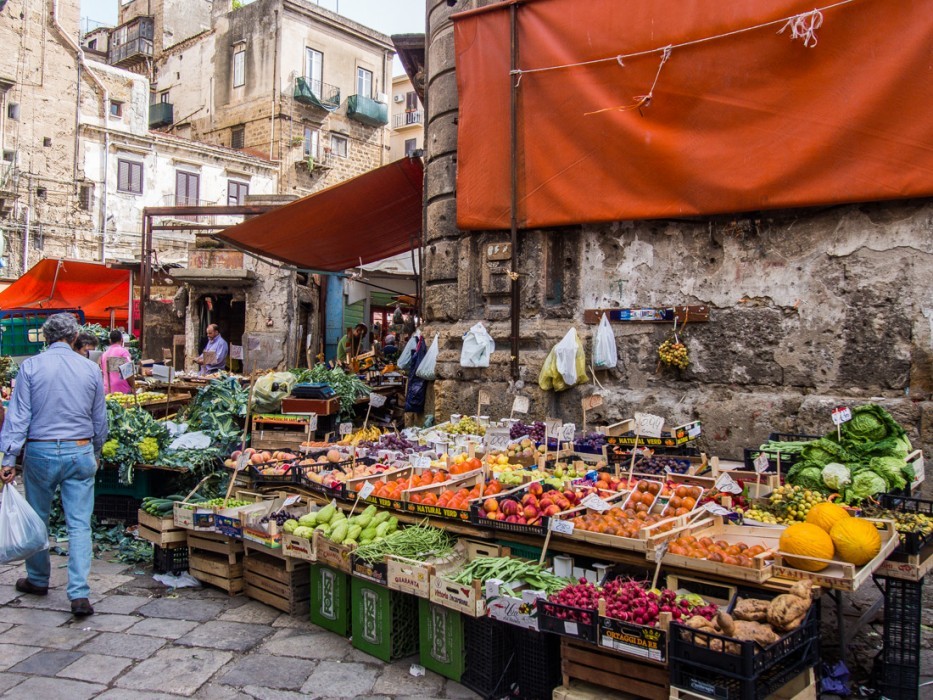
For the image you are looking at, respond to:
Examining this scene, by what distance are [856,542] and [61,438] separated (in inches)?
178

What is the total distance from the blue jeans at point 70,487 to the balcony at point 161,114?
3178cm

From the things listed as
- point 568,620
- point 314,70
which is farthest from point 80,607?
point 314,70

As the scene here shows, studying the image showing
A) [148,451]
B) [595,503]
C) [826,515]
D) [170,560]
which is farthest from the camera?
[148,451]

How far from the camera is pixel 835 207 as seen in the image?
621cm

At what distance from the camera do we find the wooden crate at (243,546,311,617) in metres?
4.88

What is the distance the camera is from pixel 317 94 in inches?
1205

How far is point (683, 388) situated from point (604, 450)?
146 centimetres

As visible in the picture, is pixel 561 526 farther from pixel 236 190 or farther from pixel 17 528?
pixel 236 190

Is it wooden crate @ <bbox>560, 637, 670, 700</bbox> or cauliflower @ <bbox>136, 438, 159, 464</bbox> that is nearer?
wooden crate @ <bbox>560, 637, 670, 700</bbox>

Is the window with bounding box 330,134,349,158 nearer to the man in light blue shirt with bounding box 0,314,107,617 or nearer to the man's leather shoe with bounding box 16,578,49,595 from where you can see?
the man in light blue shirt with bounding box 0,314,107,617

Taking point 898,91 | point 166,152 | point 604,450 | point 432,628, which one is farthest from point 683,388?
point 166,152

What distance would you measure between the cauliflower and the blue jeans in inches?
62.0

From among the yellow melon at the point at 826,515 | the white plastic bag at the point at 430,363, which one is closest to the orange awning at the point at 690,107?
the white plastic bag at the point at 430,363

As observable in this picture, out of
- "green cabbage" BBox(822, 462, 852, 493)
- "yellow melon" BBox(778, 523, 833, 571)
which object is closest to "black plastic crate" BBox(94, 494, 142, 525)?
"yellow melon" BBox(778, 523, 833, 571)
